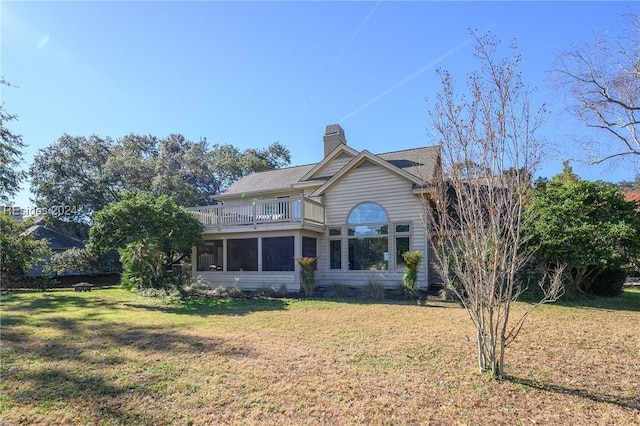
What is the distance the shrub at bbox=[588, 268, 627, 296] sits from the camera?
12688 mm

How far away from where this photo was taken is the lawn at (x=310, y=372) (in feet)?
12.2

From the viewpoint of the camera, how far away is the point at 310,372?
4895 millimetres

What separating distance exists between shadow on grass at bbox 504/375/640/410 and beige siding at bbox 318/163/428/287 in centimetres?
933

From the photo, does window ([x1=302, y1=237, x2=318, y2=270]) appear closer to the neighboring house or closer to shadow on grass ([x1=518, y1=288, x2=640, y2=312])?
shadow on grass ([x1=518, y1=288, x2=640, y2=312])

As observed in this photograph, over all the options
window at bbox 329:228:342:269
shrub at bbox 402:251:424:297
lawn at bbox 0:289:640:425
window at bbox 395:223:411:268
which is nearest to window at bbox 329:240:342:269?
window at bbox 329:228:342:269

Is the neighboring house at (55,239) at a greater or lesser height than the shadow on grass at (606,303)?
greater

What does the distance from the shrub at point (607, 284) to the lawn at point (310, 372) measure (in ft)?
15.0

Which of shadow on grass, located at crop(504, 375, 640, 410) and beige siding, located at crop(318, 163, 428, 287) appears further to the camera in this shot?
beige siding, located at crop(318, 163, 428, 287)

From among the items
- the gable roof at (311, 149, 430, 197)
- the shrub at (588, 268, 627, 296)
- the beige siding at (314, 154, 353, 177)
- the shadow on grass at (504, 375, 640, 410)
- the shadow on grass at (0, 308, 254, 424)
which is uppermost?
the beige siding at (314, 154, 353, 177)

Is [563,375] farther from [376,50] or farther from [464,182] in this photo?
[376,50]

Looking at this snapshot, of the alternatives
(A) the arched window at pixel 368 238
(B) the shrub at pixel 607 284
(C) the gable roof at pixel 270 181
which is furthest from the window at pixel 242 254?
(B) the shrub at pixel 607 284

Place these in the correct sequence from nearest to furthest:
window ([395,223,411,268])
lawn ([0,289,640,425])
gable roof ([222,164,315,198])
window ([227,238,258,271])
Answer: lawn ([0,289,640,425])
window ([395,223,411,268])
window ([227,238,258,271])
gable roof ([222,164,315,198])

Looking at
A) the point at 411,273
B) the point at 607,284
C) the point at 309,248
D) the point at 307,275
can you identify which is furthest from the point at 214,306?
the point at 607,284

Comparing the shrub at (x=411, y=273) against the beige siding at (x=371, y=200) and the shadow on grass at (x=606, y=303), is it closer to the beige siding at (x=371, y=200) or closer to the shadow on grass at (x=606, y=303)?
the beige siding at (x=371, y=200)
